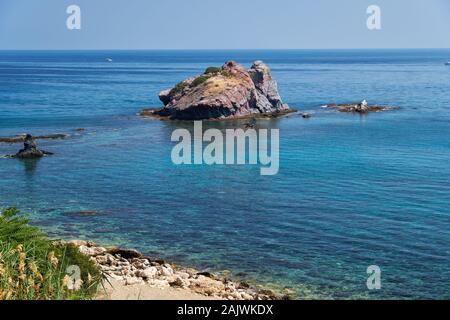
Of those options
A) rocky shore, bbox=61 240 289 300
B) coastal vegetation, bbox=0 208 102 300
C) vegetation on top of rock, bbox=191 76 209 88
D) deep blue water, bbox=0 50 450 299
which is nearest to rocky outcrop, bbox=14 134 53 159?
deep blue water, bbox=0 50 450 299

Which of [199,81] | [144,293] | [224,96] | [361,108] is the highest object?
[199,81]

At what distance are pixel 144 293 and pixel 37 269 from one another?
21.0 feet

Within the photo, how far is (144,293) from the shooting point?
2547 centimetres

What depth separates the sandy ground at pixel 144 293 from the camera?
23.5 m

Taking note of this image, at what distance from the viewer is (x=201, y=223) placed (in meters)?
39.1

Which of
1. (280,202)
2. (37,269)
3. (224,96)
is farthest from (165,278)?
(224,96)

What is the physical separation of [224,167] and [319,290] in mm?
30072

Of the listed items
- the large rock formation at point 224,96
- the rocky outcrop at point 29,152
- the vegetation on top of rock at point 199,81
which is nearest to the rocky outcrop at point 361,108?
the large rock formation at point 224,96

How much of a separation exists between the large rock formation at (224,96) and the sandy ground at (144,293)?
64641 millimetres

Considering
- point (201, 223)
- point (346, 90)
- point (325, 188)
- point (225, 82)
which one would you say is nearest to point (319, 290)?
point (201, 223)

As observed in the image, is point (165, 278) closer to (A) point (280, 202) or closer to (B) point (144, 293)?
(B) point (144, 293)

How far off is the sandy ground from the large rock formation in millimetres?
64641
